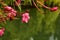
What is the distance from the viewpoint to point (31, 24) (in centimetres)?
802

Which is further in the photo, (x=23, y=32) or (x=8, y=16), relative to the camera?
(x=23, y=32)

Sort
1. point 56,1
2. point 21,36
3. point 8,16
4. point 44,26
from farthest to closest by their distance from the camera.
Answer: point 56,1
point 44,26
point 21,36
point 8,16

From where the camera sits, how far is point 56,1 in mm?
11758

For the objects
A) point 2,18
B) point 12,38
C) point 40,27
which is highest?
point 2,18

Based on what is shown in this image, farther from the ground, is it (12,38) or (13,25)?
(12,38)

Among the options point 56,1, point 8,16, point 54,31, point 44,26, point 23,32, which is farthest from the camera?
point 56,1

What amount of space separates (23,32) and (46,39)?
2.52ft

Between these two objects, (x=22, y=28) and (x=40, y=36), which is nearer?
(x=40, y=36)

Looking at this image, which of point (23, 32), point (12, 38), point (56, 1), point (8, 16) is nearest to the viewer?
point (8, 16)

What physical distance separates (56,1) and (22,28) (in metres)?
4.63

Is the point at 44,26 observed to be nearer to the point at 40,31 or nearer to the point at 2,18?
the point at 40,31

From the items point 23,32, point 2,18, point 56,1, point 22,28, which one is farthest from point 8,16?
point 56,1

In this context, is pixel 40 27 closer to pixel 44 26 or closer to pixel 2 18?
pixel 44 26

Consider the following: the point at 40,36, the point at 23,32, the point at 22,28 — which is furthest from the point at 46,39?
the point at 22,28
